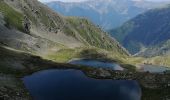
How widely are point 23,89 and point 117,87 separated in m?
26.9

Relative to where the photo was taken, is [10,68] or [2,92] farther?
[10,68]

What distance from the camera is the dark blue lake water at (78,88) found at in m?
85.0

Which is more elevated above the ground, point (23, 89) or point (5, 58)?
point (5, 58)

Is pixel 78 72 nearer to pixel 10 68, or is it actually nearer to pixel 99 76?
pixel 99 76

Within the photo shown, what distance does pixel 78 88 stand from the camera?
92688 mm

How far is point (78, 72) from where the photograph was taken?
412ft

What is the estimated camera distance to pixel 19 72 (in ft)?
402

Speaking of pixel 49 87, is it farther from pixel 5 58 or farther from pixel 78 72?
pixel 5 58

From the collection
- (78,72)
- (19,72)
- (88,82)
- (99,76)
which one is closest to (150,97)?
(88,82)

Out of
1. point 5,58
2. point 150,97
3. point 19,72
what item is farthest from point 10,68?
point 150,97

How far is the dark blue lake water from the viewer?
85000mm

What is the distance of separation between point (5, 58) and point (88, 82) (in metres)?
48.2

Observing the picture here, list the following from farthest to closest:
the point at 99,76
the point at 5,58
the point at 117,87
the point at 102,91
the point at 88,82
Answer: the point at 5,58, the point at 99,76, the point at 88,82, the point at 117,87, the point at 102,91

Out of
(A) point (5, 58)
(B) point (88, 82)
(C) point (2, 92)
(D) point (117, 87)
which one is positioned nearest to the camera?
(C) point (2, 92)
